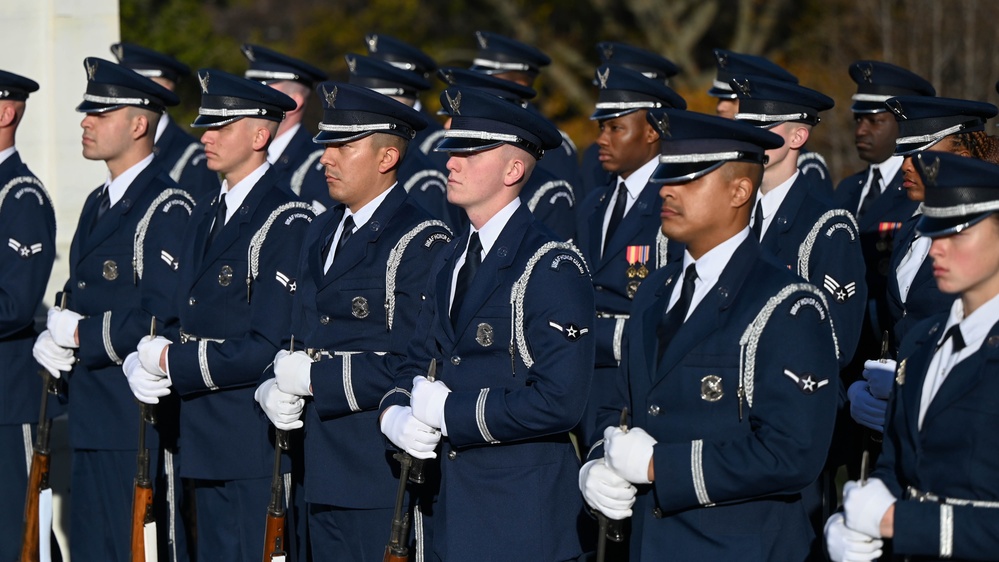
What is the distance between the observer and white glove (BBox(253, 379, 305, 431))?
595 cm

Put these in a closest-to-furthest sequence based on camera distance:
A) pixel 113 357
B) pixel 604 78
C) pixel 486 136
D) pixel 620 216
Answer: pixel 486 136 < pixel 113 357 < pixel 620 216 < pixel 604 78

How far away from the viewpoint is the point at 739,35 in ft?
74.5

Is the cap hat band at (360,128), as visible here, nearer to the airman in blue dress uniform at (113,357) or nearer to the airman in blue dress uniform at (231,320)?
the airman in blue dress uniform at (231,320)

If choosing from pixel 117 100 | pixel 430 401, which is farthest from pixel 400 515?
pixel 117 100

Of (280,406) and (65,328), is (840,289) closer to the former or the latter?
(280,406)

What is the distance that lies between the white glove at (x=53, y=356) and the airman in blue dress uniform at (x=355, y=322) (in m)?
1.44

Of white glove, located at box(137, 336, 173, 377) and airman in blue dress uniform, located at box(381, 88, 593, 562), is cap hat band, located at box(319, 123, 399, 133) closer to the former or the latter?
airman in blue dress uniform, located at box(381, 88, 593, 562)

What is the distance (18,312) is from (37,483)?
2.63 ft

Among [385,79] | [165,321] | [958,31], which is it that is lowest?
[165,321]

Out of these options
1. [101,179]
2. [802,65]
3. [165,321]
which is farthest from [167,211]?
[802,65]

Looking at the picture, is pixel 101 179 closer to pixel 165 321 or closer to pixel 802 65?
pixel 165 321

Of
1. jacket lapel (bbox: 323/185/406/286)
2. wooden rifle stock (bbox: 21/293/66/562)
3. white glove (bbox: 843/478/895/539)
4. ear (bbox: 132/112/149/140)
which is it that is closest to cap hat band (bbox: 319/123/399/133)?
jacket lapel (bbox: 323/185/406/286)

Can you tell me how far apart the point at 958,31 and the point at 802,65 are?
10.0 feet

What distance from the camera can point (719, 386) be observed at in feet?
14.7
